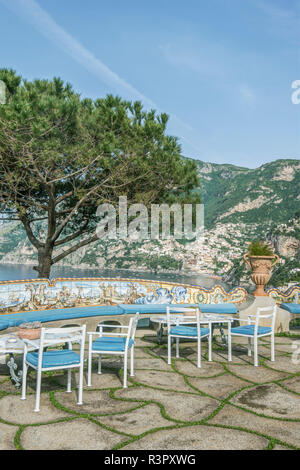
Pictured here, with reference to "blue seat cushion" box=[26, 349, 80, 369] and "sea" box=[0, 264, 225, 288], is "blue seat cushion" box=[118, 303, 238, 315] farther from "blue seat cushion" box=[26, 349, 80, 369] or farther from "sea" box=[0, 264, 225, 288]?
"sea" box=[0, 264, 225, 288]

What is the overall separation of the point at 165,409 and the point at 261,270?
504cm

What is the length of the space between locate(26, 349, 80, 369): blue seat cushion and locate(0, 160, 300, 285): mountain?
73536mm

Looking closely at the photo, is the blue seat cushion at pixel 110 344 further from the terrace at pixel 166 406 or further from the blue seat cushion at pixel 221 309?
the blue seat cushion at pixel 221 309

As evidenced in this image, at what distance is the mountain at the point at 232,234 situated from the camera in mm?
83250

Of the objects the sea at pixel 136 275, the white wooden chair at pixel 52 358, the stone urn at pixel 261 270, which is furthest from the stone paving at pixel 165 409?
the sea at pixel 136 275

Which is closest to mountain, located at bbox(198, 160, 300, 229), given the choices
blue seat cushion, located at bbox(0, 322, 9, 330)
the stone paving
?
the stone paving

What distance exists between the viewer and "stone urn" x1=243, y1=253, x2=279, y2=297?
796cm

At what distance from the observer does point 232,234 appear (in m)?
93.1

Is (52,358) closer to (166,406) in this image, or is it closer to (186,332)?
(166,406)

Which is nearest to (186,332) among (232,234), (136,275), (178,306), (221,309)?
(178,306)

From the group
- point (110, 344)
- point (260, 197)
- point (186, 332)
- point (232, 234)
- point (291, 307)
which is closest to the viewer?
point (110, 344)

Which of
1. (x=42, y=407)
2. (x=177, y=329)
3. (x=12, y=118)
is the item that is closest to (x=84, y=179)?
(x=12, y=118)

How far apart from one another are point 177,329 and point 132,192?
7362 mm
